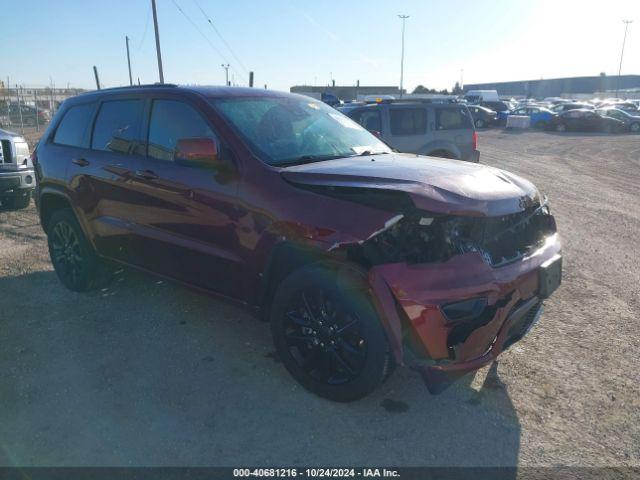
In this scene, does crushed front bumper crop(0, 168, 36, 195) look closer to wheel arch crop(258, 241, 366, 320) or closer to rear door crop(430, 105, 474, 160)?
wheel arch crop(258, 241, 366, 320)

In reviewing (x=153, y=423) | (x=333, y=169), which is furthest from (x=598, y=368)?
(x=153, y=423)

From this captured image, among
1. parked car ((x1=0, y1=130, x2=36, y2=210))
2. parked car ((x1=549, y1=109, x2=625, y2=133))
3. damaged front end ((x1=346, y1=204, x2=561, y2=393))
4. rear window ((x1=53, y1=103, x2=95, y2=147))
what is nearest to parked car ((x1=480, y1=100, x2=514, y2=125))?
parked car ((x1=549, y1=109, x2=625, y2=133))

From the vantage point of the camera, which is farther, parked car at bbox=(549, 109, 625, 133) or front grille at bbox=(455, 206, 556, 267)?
parked car at bbox=(549, 109, 625, 133)

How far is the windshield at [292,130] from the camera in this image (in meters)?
3.58

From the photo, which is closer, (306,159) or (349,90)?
(306,159)

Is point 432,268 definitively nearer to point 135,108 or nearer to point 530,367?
point 530,367

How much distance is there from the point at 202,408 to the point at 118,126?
8.36 ft

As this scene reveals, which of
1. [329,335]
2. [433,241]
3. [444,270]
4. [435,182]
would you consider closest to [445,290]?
[444,270]

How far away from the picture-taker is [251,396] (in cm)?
329

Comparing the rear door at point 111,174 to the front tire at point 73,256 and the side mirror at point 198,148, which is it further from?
the side mirror at point 198,148

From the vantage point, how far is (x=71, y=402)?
127 inches

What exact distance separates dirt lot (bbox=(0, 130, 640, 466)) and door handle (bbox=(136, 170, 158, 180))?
4.11 feet

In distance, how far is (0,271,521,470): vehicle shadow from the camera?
2764 mm

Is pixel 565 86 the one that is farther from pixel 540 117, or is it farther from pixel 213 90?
pixel 213 90
